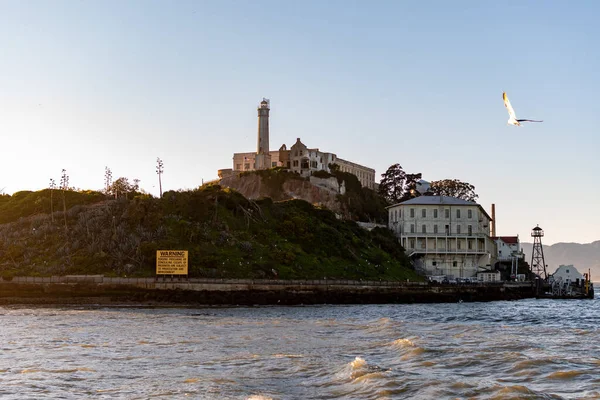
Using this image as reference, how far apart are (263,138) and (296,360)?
120 m

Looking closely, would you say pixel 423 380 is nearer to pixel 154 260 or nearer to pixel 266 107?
pixel 154 260

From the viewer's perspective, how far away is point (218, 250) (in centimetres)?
8000

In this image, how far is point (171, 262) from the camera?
71438 millimetres

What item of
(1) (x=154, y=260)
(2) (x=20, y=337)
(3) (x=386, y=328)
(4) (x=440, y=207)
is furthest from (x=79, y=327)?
(4) (x=440, y=207)

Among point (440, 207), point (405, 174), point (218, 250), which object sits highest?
point (405, 174)

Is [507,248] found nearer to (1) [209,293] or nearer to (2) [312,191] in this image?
(2) [312,191]

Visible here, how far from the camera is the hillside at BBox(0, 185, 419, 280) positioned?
74.7 m

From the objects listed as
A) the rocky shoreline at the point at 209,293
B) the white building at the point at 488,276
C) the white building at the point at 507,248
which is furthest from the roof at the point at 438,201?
the rocky shoreline at the point at 209,293

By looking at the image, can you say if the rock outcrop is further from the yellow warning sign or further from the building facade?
the yellow warning sign

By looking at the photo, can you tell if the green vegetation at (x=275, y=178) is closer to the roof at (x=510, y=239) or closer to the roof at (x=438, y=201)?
the roof at (x=438, y=201)

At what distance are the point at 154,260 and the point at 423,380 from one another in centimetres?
5613

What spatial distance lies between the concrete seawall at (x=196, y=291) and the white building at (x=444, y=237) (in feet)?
92.5

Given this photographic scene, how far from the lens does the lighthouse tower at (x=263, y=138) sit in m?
142

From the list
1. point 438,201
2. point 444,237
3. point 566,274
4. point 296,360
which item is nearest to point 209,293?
point 296,360
